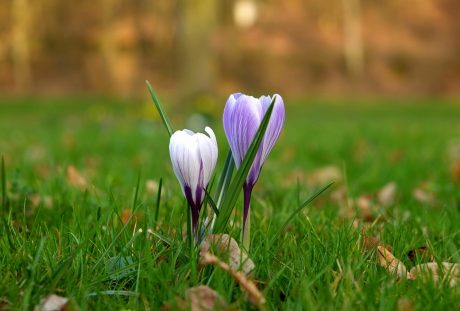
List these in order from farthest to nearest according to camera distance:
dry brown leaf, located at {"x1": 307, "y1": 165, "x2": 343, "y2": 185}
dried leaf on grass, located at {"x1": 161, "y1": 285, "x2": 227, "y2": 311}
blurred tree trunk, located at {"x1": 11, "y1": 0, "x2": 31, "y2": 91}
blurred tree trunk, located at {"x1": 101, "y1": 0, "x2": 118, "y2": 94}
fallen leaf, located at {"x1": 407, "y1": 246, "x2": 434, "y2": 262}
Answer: blurred tree trunk, located at {"x1": 101, "y1": 0, "x2": 118, "y2": 94} → blurred tree trunk, located at {"x1": 11, "y1": 0, "x2": 31, "y2": 91} → dry brown leaf, located at {"x1": 307, "y1": 165, "x2": 343, "y2": 185} → fallen leaf, located at {"x1": 407, "y1": 246, "x2": 434, "y2": 262} → dried leaf on grass, located at {"x1": 161, "y1": 285, "x2": 227, "y2": 311}

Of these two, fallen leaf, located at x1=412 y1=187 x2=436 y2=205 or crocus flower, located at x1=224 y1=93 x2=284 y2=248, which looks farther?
fallen leaf, located at x1=412 y1=187 x2=436 y2=205

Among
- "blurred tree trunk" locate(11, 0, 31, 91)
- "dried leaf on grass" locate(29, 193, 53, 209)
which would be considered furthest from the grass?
"blurred tree trunk" locate(11, 0, 31, 91)

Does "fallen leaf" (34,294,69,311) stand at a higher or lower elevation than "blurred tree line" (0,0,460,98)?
higher

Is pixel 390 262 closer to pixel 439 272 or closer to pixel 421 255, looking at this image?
pixel 439 272

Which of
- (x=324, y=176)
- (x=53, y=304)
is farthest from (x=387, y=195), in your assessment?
(x=53, y=304)

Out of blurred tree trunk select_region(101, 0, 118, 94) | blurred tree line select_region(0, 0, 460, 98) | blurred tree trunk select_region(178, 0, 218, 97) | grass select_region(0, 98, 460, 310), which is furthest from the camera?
blurred tree line select_region(0, 0, 460, 98)

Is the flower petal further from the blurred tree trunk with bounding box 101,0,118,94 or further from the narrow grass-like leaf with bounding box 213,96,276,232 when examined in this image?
the blurred tree trunk with bounding box 101,0,118,94

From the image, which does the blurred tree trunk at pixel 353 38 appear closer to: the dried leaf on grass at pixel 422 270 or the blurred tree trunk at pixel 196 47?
the blurred tree trunk at pixel 196 47
